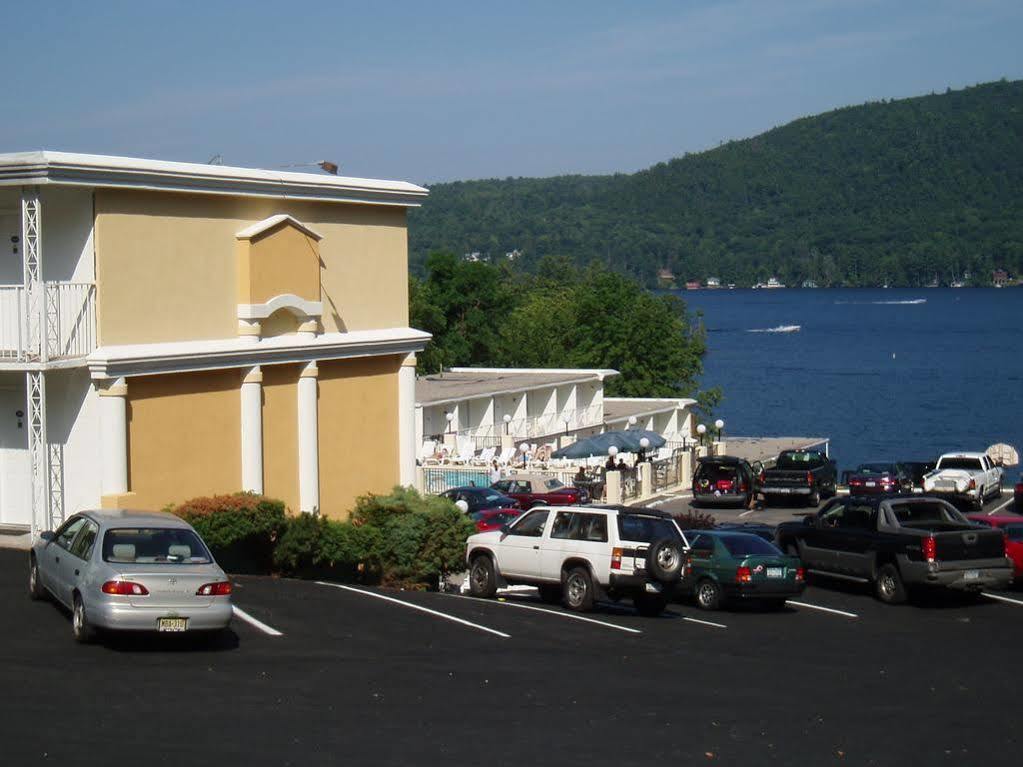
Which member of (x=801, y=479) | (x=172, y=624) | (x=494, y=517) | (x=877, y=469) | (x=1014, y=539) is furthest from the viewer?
(x=877, y=469)

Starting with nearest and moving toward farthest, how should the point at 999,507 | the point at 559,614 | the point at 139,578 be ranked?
the point at 139,578 → the point at 559,614 → the point at 999,507

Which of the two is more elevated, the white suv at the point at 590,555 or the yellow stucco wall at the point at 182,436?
the yellow stucco wall at the point at 182,436

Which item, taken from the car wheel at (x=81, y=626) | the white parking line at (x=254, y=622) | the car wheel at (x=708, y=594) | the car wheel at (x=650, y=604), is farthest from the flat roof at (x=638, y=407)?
the car wheel at (x=81, y=626)

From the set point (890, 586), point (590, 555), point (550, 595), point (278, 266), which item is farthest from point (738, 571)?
point (278, 266)

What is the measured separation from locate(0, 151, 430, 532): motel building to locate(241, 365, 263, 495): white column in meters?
0.03

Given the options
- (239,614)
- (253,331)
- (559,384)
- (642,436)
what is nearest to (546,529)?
(239,614)

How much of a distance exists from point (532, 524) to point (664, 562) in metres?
2.46

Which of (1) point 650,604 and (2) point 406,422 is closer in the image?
(1) point 650,604

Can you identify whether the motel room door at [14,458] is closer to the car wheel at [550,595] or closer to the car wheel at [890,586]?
the car wheel at [550,595]

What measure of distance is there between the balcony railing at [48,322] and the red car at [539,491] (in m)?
15.2

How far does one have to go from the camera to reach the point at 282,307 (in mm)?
26375

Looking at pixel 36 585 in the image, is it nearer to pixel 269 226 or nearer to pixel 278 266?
pixel 269 226

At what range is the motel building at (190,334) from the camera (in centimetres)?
2245

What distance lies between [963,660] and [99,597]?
1096cm
